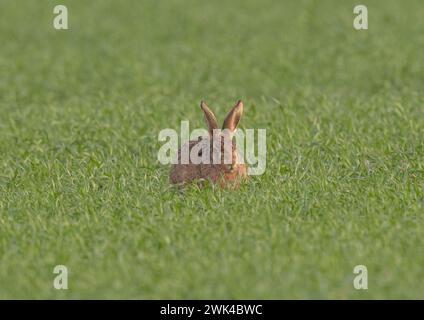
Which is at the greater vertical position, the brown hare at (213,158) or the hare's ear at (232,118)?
the hare's ear at (232,118)

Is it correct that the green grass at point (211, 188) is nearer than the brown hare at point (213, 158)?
Yes

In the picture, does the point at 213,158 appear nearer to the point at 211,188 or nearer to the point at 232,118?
the point at 211,188

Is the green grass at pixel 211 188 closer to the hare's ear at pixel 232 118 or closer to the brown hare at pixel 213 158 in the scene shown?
the brown hare at pixel 213 158

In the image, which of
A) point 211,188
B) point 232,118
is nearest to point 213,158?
point 211,188

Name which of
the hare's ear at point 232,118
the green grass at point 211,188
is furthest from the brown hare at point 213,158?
the green grass at point 211,188
